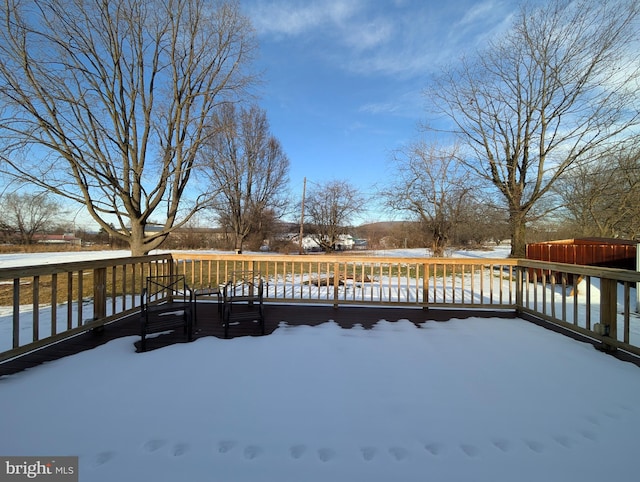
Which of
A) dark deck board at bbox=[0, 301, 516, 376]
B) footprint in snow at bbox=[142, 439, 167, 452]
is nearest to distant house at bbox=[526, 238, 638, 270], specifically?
dark deck board at bbox=[0, 301, 516, 376]

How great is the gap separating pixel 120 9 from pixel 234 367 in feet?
19.1

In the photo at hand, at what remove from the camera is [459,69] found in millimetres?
9578

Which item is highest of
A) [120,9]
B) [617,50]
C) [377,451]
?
[617,50]

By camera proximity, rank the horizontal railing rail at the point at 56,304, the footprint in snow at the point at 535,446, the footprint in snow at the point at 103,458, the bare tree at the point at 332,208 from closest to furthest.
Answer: the footprint in snow at the point at 103,458 → the footprint in snow at the point at 535,446 → the horizontal railing rail at the point at 56,304 → the bare tree at the point at 332,208

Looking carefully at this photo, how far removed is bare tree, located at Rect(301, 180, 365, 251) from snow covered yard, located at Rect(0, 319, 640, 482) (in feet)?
62.0

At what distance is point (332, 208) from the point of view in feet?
71.3

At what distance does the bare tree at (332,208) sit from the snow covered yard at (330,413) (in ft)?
62.0

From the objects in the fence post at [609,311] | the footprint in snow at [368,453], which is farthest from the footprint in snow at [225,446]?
the fence post at [609,311]

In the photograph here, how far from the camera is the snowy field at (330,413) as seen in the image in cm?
140

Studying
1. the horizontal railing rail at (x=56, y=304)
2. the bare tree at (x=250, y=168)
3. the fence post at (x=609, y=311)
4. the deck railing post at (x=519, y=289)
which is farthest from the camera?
the bare tree at (x=250, y=168)

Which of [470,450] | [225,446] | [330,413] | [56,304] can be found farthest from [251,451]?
[56,304]

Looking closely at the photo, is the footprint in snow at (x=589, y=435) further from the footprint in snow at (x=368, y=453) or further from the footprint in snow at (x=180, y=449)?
the footprint in snow at (x=180, y=449)

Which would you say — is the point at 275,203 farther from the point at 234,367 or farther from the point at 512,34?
the point at 234,367

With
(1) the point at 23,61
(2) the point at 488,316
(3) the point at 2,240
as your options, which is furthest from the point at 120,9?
(3) the point at 2,240
